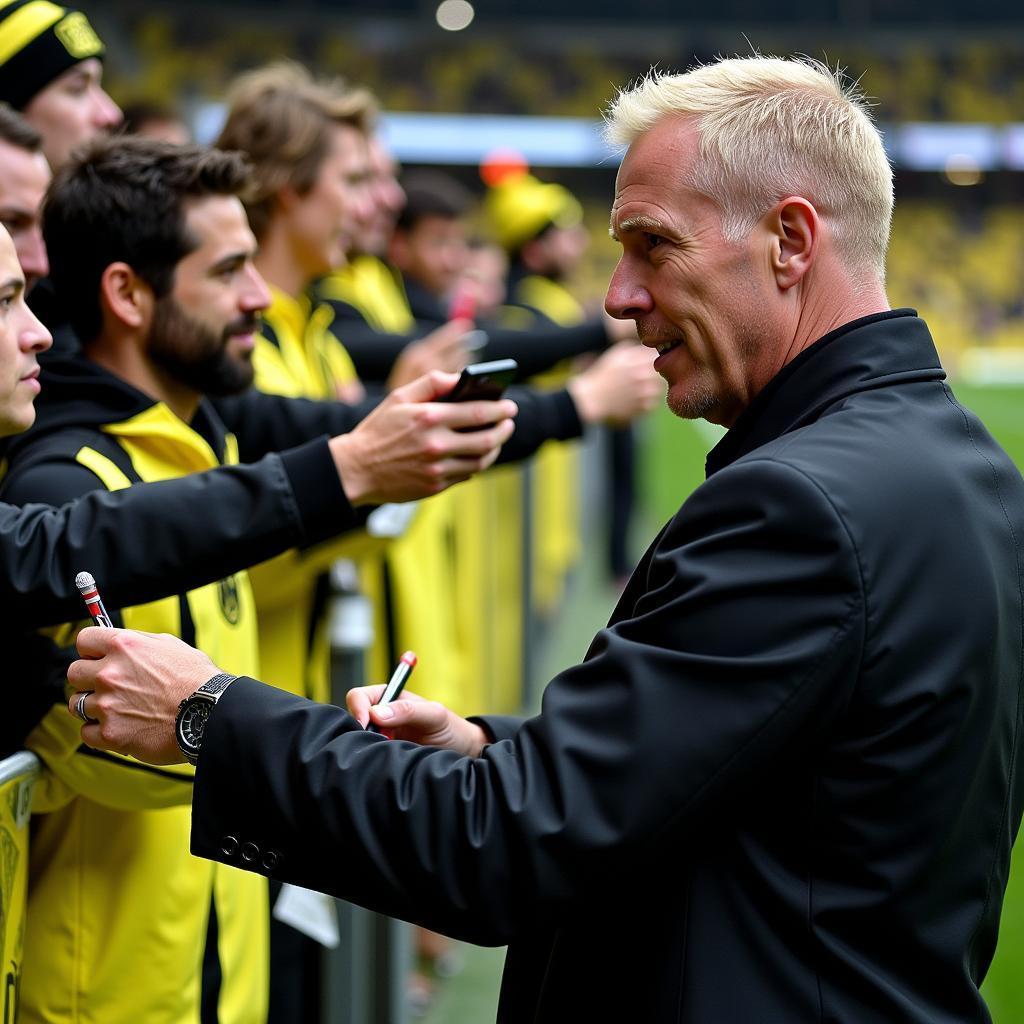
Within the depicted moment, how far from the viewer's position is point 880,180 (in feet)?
5.14

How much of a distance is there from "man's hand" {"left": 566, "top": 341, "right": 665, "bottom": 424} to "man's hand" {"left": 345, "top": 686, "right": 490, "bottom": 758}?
137cm

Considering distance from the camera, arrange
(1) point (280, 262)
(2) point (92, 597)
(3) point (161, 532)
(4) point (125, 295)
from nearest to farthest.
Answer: (2) point (92, 597)
(3) point (161, 532)
(4) point (125, 295)
(1) point (280, 262)

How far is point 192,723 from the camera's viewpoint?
1.47 m

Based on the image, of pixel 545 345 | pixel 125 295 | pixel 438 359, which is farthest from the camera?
pixel 545 345

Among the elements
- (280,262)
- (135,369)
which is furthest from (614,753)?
(280,262)

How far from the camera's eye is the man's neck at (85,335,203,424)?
91.8 inches

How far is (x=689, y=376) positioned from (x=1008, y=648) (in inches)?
18.1

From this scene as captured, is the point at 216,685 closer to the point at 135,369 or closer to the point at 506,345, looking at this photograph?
the point at 135,369

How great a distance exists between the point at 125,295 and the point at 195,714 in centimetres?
106

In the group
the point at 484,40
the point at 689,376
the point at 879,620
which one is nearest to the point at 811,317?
the point at 689,376

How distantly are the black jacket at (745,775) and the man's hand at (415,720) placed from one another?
19 centimetres

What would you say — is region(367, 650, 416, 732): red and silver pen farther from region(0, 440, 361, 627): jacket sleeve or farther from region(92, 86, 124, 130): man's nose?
region(92, 86, 124, 130): man's nose

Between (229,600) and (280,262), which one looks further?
(280,262)

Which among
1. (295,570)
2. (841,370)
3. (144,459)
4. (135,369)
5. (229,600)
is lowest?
(295,570)
